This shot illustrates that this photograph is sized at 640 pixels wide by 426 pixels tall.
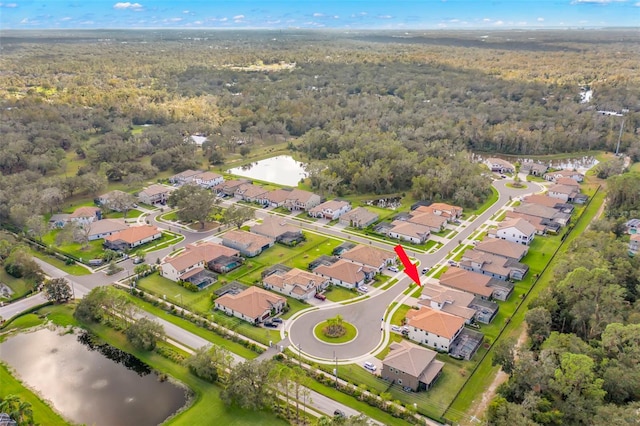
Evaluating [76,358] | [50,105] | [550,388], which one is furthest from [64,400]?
[50,105]

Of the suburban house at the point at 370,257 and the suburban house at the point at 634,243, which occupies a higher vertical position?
the suburban house at the point at 634,243

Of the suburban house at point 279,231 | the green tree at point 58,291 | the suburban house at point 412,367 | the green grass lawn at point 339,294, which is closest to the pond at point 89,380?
the green tree at point 58,291

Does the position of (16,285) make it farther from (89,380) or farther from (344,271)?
(344,271)

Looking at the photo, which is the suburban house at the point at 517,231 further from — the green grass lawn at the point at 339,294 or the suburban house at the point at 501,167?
the suburban house at the point at 501,167

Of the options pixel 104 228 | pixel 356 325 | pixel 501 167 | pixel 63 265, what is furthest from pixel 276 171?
pixel 356 325

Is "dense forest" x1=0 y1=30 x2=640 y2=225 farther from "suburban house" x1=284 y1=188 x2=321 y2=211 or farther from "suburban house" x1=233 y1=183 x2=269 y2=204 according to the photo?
"suburban house" x1=233 y1=183 x2=269 y2=204

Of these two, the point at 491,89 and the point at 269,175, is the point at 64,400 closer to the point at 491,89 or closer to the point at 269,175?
the point at 269,175

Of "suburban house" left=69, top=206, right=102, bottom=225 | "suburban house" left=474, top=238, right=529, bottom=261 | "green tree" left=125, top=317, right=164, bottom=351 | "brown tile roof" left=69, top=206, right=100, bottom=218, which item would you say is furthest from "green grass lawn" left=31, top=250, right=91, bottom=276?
"suburban house" left=474, top=238, right=529, bottom=261
